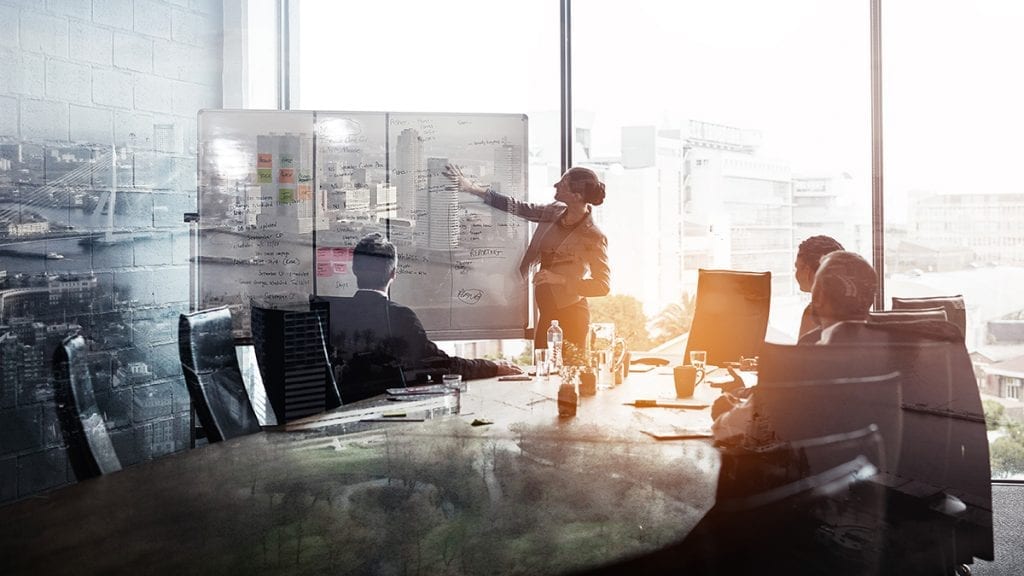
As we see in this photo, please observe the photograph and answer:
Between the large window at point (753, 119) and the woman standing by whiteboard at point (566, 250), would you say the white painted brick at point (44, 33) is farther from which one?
the woman standing by whiteboard at point (566, 250)

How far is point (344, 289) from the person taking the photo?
437 centimetres

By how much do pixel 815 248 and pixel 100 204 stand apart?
3.31 m

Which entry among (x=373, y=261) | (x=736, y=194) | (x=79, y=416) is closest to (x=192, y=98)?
(x=373, y=261)

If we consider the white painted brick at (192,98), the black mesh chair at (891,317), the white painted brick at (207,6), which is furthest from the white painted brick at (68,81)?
the black mesh chair at (891,317)

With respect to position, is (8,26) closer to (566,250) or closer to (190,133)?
(190,133)

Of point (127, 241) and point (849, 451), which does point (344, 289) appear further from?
point (849, 451)

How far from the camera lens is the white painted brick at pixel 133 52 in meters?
3.71

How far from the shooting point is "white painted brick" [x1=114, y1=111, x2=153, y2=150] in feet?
12.2

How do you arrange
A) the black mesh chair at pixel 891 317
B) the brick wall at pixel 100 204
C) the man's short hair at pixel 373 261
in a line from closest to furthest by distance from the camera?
the black mesh chair at pixel 891 317 < the brick wall at pixel 100 204 < the man's short hair at pixel 373 261

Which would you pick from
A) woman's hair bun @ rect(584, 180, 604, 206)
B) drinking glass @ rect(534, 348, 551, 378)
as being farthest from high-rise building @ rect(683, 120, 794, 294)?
drinking glass @ rect(534, 348, 551, 378)

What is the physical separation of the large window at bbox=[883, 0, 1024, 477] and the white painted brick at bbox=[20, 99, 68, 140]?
12.8 ft

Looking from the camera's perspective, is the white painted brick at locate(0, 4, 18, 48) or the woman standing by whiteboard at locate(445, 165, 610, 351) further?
the woman standing by whiteboard at locate(445, 165, 610, 351)

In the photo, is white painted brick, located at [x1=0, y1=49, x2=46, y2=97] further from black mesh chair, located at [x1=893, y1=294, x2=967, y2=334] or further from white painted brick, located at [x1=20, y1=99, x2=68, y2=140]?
black mesh chair, located at [x1=893, y1=294, x2=967, y2=334]

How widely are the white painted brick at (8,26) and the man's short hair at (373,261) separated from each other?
186cm
